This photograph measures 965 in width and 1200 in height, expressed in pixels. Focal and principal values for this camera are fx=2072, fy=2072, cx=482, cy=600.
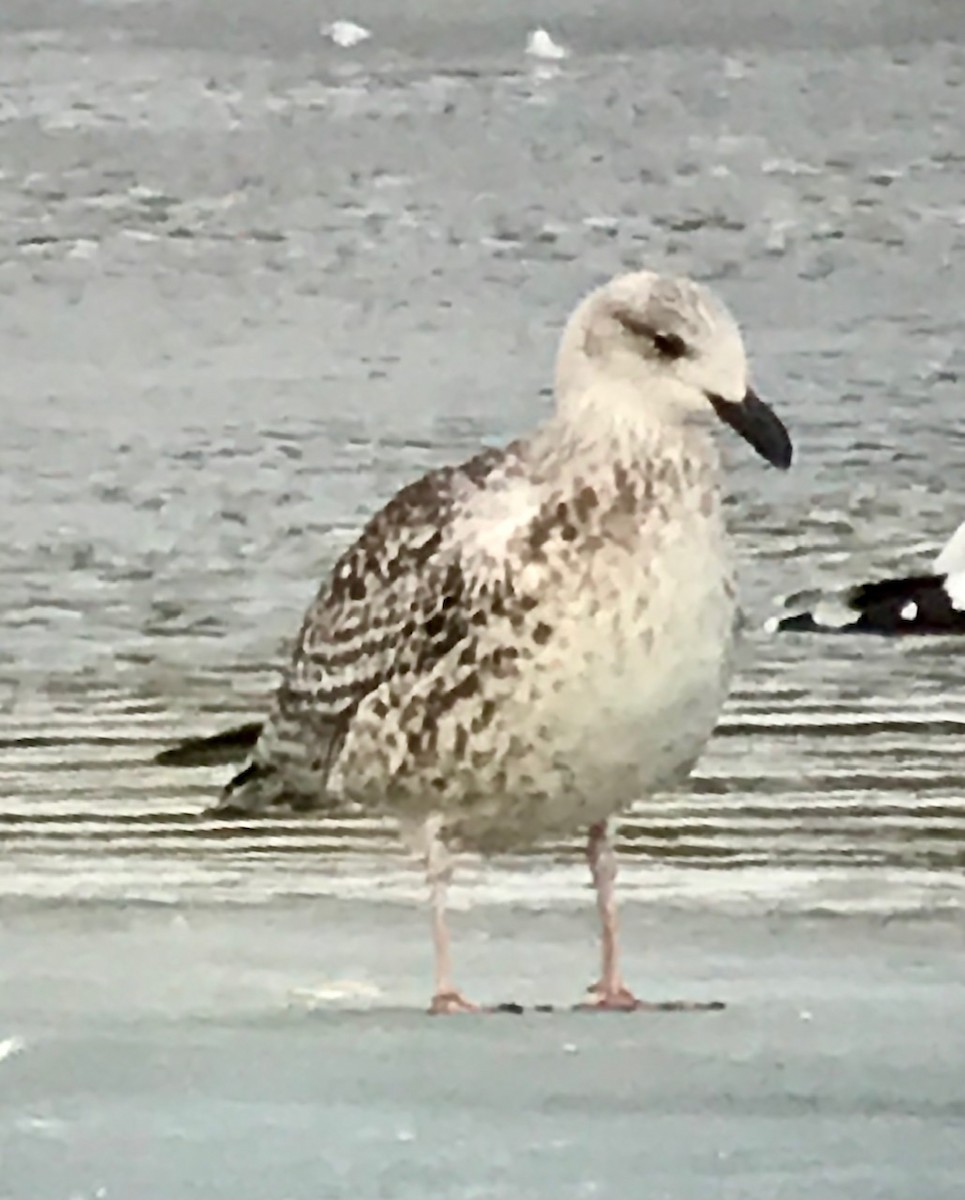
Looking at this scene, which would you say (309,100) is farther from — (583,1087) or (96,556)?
(583,1087)

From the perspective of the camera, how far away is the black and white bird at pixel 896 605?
128 centimetres

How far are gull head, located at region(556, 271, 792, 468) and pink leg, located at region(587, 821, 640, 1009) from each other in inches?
9.9

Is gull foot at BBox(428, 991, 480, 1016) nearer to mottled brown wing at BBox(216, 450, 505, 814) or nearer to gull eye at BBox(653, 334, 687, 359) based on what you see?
mottled brown wing at BBox(216, 450, 505, 814)

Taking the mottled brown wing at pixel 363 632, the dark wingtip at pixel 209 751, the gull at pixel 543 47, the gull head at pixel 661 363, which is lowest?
the dark wingtip at pixel 209 751

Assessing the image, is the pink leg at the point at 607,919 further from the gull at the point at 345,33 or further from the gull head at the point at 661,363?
the gull at the point at 345,33

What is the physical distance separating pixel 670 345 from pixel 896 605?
8.5 inches

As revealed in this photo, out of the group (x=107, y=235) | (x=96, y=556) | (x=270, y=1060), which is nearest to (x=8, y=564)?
(x=96, y=556)

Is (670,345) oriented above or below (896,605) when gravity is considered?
above

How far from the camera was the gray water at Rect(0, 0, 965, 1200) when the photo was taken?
1.27m

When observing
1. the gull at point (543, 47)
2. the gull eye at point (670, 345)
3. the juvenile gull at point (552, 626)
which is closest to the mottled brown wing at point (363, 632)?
the juvenile gull at point (552, 626)

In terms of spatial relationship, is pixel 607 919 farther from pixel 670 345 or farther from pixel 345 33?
pixel 345 33

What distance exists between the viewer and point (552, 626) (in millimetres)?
1207

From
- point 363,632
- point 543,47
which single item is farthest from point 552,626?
point 543,47

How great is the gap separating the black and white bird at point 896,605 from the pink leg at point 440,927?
0.24m
